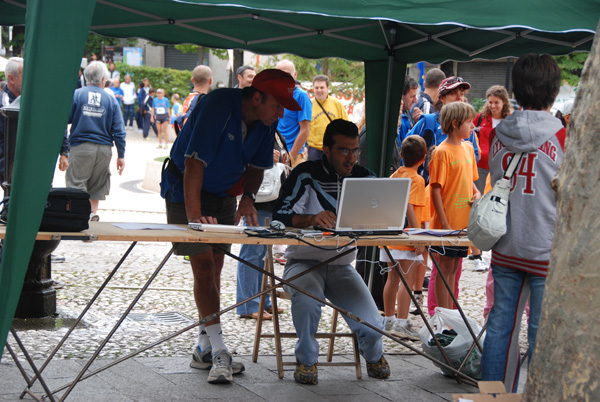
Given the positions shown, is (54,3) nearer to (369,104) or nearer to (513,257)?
(513,257)

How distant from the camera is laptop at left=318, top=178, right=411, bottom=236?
442 centimetres

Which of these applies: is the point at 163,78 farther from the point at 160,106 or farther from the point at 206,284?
the point at 206,284

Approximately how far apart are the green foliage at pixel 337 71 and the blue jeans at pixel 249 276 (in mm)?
10782

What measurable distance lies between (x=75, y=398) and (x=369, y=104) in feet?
11.5

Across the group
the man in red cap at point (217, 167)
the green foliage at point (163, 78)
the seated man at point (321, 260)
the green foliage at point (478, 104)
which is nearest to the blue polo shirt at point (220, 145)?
the man in red cap at point (217, 167)

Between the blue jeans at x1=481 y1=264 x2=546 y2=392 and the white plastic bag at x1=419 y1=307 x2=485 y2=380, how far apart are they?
93 centimetres

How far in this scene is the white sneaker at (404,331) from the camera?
5859 millimetres

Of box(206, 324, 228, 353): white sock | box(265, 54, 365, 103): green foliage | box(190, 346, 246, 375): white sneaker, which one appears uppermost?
box(265, 54, 365, 103): green foliage

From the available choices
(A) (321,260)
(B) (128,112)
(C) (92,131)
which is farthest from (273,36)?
(B) (128,112)

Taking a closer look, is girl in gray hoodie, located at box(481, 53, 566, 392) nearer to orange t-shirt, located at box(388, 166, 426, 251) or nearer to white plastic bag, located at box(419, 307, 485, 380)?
white plastic bag, located at box(419, 307, 485, 380)

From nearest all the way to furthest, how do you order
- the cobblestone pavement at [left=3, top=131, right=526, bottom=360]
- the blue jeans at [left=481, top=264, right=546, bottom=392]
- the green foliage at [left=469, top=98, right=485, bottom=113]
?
the blue jeans at [left=481, top=264, right=546, bottom=392]
the cobblestone pavement at [left=3, top=131, right=526, bottom=360]
the green foliage at [left=469, top=98, right=485, bottom=113]

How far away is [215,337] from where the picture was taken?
4.87m

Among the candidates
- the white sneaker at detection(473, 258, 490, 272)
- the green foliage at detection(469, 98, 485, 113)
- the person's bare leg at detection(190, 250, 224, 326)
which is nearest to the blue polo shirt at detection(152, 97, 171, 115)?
the green foliage at detection(469, 98, 485, 113)

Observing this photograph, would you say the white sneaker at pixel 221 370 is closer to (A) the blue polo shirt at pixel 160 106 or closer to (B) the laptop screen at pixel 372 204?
(B) the laptop screen at pixel 372 204
